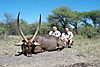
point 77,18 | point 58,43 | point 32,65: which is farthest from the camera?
point 77,18

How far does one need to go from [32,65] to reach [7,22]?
22746 mm

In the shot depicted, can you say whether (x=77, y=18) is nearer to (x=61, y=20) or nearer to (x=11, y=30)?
(x=61, y=20)

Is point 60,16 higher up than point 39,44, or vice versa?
point 60,16

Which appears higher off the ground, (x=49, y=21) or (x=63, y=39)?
(x=49, y=21)

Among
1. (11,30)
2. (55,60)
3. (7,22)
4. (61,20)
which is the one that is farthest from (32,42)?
(61,20)

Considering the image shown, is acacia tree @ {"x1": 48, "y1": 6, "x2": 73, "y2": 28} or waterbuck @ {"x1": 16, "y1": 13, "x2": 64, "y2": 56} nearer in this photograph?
waterbuck @ {"x1": 16, "y1": 13, "x2": 64, "y2": 56}

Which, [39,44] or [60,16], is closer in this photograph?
[39,44]

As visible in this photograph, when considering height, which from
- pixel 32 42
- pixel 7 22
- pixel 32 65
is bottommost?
pixel 32 65

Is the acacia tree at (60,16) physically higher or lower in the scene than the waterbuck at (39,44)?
higher

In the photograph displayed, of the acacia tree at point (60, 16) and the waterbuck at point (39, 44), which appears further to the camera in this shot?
the acacia tree at point (60, 16)

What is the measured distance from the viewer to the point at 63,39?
11320 mm

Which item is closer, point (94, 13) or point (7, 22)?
point (7, 22)

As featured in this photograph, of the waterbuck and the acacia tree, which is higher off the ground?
the acacia tree

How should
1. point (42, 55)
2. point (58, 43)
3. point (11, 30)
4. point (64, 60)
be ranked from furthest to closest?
point (11, 30) < point (58, 43) < point (42, 55) < point (64, 60)
